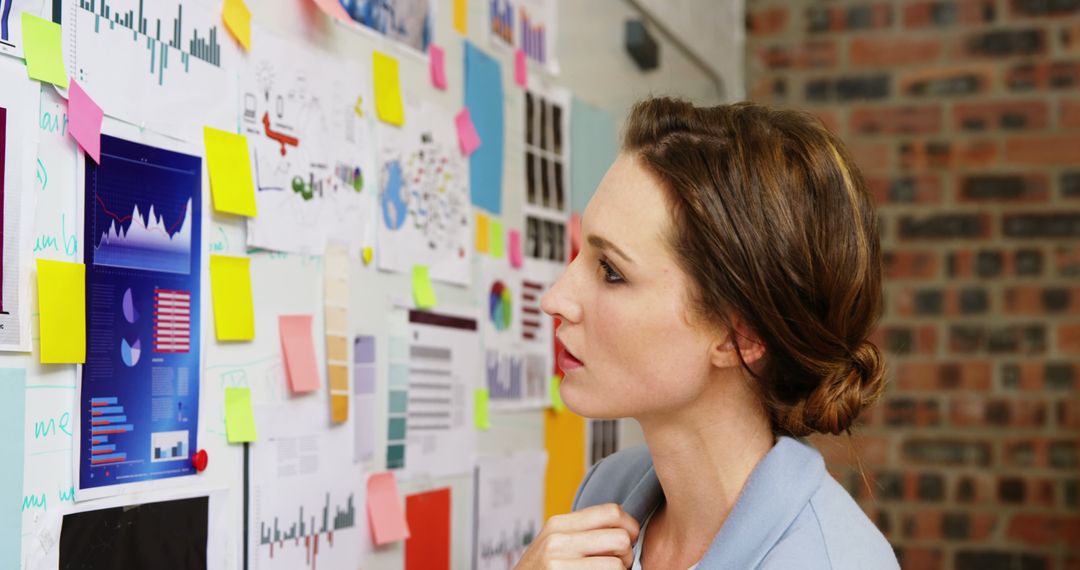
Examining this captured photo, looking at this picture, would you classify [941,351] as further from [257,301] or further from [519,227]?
[257,301]

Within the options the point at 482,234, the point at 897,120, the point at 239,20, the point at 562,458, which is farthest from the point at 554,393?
the point at 897,120

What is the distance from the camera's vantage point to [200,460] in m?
1.21

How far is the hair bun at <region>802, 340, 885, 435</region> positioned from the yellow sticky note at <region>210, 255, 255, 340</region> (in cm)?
62

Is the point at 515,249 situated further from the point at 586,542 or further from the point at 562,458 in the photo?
the point at 586,542

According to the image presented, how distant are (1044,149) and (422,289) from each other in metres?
2.02

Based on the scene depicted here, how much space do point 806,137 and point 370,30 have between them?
625 mm

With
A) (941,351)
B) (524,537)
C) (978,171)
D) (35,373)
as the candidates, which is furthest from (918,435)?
(35,373)

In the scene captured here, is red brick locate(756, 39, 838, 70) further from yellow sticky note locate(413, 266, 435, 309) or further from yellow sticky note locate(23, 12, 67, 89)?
yellow sticky note locate(23, 12, 67, 89)

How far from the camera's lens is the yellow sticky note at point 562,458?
2053 mm

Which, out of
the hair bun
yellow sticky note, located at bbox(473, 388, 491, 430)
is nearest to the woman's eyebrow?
the hair bun

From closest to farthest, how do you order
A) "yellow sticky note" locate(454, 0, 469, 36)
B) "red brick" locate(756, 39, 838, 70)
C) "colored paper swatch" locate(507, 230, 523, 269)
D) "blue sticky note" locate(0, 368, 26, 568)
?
"blue sticky note" locate(0, 368, 26, 568), "yellow sticky note" locate(454, 0, 469, 36), "colored paper swatch" locate(507, 230, 523, 269), "red brick" locate(756, 39, 838, 70)

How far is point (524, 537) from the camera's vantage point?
1.96 m

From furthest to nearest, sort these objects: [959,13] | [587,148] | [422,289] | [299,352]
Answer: [959,13] < [587,148] < [422,289] < [299,352]

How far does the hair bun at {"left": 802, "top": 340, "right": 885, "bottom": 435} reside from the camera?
1.25m
